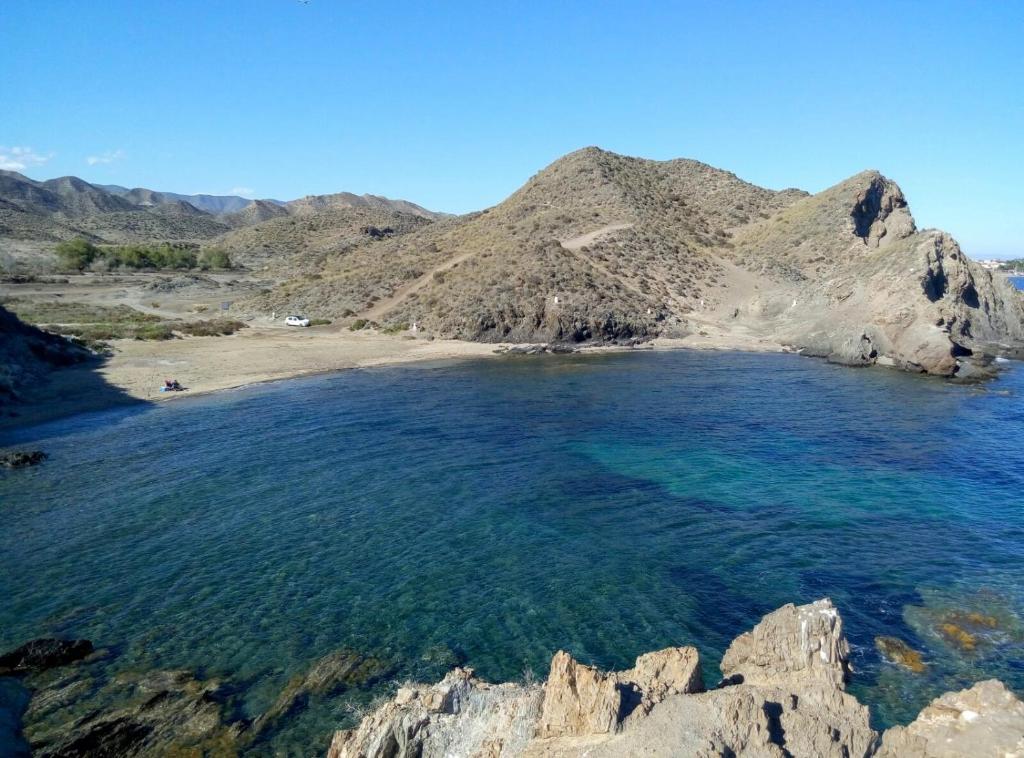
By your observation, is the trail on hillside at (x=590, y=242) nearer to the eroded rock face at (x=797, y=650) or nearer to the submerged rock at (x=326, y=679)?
the eroded rock face at (x=797, y=650)

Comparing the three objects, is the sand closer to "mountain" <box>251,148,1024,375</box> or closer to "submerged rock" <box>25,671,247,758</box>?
"mountain" <box>251,148,1024,375</box>

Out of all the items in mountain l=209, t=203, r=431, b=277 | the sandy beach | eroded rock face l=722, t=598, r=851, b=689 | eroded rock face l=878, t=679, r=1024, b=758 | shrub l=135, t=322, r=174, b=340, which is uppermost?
mountain l=209, t=203, r=431, b=277

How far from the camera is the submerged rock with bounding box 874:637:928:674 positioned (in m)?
15.0

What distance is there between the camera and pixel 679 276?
8106 centimetres

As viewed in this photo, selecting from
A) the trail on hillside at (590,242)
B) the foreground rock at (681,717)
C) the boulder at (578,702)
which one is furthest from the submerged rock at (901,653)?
the trail on hillside at (590,242)

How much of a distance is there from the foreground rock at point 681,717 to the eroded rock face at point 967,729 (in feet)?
0.05

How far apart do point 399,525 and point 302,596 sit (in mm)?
5278

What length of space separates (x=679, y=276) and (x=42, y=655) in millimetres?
77450

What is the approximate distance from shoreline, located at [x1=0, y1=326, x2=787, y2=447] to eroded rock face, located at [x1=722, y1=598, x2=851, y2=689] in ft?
126

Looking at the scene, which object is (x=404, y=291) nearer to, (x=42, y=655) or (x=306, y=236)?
(x=42, y=655)

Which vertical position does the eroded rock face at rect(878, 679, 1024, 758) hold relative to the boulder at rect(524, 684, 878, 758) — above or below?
above

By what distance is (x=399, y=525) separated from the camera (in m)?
23.1

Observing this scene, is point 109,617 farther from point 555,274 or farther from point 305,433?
point 555,274

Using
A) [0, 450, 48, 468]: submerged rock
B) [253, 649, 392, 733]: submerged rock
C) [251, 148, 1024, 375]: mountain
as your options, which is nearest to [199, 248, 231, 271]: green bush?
[251, 148, 1024, 375]: mountain
